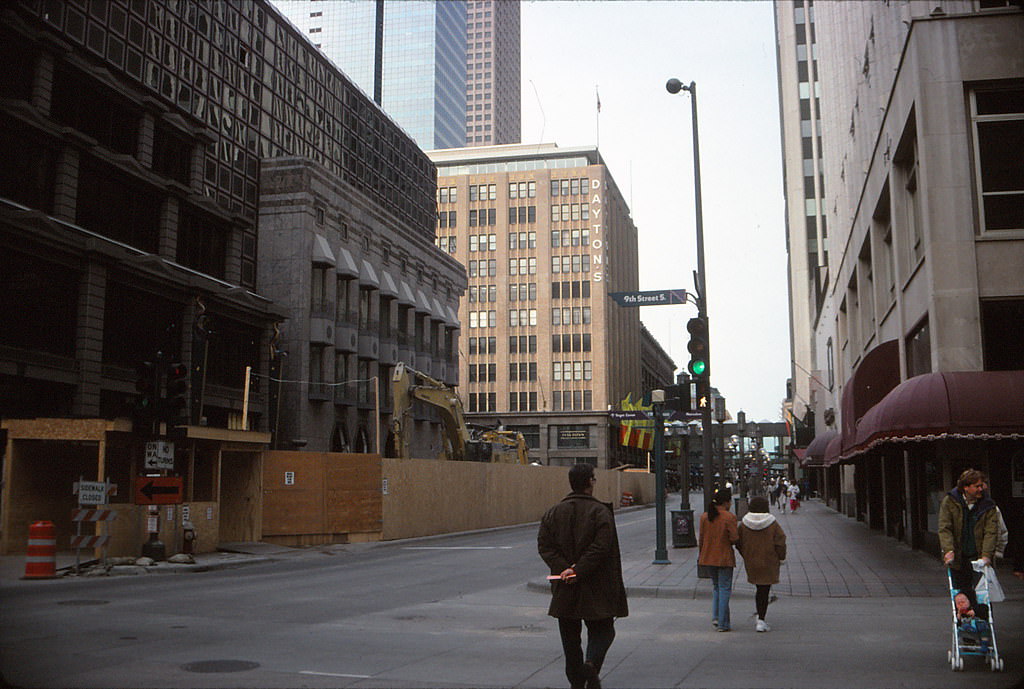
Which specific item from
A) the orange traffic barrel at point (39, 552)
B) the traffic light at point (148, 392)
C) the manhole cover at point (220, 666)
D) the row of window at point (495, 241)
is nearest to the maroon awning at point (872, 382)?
the traffic light at point (148, 392)

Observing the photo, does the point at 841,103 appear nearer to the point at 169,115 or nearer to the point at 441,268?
the point at 169,115

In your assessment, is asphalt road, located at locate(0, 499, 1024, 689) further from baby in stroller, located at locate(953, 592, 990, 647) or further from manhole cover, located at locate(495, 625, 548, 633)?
baby in stroller, located at locate(953, 592, 990, 647)

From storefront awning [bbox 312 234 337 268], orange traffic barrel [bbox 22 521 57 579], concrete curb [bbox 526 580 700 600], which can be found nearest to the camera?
concrete curb [bbox 526 580 700 600]

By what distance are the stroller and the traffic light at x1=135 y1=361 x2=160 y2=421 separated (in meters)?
16.2

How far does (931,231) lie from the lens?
17.5 metres

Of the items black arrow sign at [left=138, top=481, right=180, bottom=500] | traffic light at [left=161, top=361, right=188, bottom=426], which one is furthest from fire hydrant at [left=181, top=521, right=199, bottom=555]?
traffic light at [left=161, top=361, right=188, bottom=426]

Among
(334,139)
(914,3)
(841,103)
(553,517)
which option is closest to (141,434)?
(553,517)

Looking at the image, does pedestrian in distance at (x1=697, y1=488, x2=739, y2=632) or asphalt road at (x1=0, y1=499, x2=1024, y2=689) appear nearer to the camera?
asphalt road at (x1=0, y1=499, x2=1024, y2=689)

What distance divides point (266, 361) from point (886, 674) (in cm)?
3936

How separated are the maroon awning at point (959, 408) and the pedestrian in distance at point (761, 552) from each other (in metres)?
5.56

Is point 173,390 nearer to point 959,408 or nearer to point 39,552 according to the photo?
point 39,552

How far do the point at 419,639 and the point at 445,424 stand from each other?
2923 cm

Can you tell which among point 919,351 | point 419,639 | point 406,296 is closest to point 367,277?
point 406,296

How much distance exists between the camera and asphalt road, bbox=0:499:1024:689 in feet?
26.9
